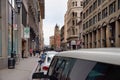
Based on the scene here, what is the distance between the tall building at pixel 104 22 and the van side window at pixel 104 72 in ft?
163

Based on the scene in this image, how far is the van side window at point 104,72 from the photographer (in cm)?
326

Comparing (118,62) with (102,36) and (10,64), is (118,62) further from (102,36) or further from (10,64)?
(102,36)

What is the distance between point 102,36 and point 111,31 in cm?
696

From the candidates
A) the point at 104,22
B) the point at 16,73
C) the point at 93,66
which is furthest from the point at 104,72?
the point at 104,22

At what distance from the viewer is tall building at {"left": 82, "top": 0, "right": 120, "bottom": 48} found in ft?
186

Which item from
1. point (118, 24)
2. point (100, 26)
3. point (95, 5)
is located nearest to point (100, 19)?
point (100, 26)

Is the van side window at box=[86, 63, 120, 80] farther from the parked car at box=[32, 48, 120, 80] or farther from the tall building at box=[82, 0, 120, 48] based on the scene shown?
the tall building at box=[82, 0, 120, 48]

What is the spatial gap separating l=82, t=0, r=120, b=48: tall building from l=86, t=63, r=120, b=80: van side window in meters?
49.8

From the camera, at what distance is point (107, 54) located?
3.56 m

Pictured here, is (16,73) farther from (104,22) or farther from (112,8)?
(104,22)

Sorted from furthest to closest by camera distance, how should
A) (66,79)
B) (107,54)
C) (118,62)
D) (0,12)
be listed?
(0,12), (66,79), (107,54), (118,62)

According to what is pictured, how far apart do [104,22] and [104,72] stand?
63.4 meters

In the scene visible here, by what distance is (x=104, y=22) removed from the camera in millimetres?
66250

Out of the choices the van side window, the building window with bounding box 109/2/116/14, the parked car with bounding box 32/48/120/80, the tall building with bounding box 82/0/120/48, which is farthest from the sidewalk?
the building window with bounding box 109/2/116/14
